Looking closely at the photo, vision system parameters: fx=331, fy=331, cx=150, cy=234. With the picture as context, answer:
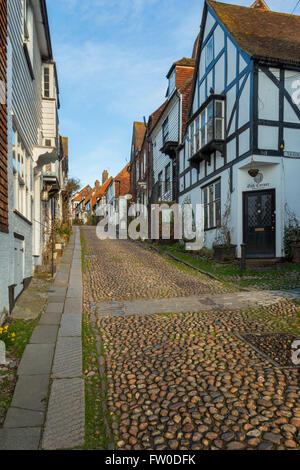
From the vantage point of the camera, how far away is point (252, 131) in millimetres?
10766

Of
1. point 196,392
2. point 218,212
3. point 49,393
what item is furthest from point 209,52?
point 49,393

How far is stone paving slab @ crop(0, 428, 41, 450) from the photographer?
7.38 feet

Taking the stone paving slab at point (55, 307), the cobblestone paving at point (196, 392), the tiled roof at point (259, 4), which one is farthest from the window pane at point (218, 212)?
the tiled roof at point (259, 4)

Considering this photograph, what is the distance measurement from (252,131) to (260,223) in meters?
3.12

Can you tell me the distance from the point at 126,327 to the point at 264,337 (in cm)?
192

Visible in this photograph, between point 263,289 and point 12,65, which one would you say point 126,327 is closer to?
point 263,289

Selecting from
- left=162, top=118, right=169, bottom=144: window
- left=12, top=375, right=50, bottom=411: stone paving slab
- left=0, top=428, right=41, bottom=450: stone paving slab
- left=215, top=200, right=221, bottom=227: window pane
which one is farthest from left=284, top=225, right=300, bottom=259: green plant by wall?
left=162, top=118, right=169, bottom=144: window

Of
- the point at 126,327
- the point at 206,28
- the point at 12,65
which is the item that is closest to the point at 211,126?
the point at 206,28

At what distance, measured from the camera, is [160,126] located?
21.7m

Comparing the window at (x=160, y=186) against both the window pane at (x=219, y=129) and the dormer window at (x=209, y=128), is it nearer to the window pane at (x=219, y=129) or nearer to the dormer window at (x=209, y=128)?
the dormer window at (x=209, y=128)

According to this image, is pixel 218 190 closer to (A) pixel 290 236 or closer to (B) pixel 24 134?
(A) pixel 290 236

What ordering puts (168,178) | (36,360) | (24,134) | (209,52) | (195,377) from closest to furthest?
(195,377) < (36,360) < (24,134) < (209,52) < (168,178)

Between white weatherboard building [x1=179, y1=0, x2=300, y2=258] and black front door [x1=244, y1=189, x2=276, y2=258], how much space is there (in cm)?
3

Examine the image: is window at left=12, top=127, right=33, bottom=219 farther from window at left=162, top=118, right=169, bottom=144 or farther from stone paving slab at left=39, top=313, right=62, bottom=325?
window at left=162, top=118, right=169, bottom=144
